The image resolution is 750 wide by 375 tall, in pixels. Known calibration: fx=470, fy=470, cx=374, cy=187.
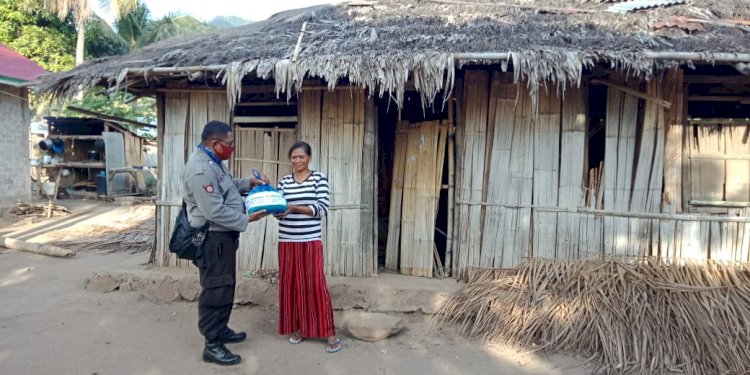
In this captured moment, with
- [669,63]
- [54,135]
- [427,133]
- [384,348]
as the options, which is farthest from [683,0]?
[54,135]

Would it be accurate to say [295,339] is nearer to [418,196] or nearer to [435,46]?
[418,196]

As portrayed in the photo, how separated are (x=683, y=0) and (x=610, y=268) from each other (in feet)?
10.7

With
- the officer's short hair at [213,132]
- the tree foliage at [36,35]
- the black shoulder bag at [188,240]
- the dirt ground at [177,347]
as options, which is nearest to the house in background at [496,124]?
the dirt ground at [177,347]

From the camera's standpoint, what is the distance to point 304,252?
3646mm

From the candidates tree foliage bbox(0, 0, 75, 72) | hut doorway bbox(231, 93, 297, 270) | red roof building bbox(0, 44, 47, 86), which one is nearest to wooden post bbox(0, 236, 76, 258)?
red roof building bbox(0, 44, 47, 86)

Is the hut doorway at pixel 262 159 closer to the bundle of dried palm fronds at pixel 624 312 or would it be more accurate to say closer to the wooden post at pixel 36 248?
the bundle of dried palm fronds at pixel 624 312

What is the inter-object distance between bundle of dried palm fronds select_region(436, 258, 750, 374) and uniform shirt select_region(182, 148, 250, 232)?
81.6 inches

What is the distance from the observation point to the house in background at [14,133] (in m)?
10.5

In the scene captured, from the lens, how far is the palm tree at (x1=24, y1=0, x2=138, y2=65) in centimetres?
1709

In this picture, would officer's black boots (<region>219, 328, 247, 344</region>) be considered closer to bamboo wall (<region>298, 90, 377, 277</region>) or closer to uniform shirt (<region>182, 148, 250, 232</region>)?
uniform shirt (<region>182, 148, 250, 232</region>)

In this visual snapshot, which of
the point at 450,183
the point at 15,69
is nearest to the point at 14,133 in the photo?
the point at 15,69

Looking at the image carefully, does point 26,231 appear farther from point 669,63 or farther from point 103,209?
point 669,63

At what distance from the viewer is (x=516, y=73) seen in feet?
13.1

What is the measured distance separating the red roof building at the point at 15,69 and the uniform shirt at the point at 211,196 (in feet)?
27.0
